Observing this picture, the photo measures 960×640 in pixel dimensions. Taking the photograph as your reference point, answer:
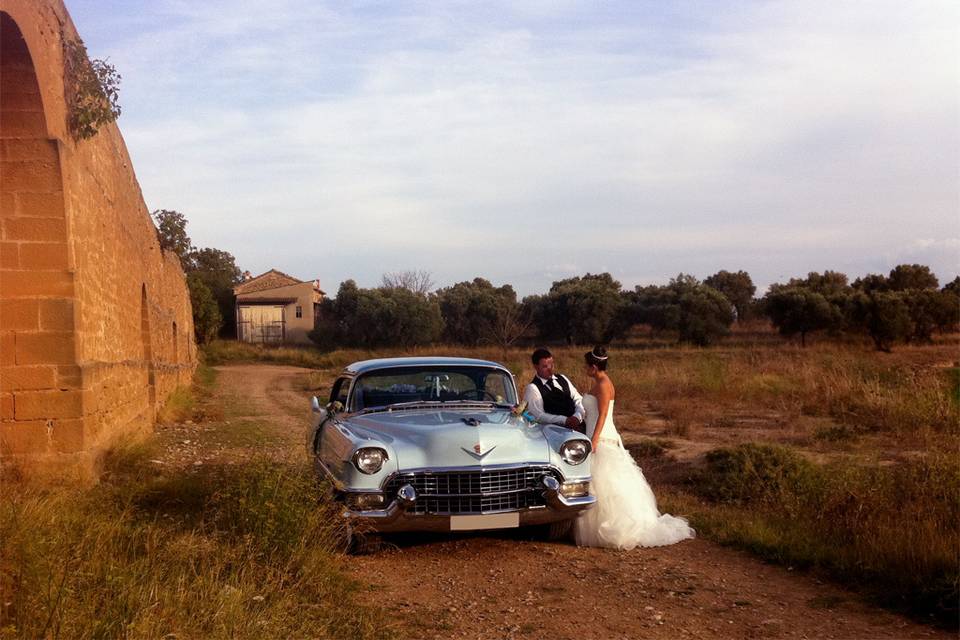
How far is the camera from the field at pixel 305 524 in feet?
14.1

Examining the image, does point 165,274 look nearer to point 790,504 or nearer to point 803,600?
point 790,504

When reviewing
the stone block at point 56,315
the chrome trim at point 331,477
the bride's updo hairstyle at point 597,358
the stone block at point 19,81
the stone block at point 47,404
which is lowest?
the chrome trim at point 331,477

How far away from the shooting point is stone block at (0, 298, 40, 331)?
25.6 feet

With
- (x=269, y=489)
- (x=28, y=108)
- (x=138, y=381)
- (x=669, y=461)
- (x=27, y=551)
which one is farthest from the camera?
(x=138, y=381)

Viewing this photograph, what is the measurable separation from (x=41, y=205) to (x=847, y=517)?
25.3 ft

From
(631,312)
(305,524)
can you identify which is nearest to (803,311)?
(631,312)

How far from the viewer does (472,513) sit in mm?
6234

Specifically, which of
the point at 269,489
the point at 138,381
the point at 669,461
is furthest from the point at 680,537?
the point at 138,381

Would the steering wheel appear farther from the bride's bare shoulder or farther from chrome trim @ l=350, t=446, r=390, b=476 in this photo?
chrome trim @ l=350, t=446, r=390, b=476

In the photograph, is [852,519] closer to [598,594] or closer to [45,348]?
[598,594]

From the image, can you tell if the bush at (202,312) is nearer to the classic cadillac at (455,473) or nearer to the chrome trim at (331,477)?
the chrome trim at (331,477)

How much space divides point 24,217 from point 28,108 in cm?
99

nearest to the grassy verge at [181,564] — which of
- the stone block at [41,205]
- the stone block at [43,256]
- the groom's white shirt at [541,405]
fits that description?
the stone block at [43,256]

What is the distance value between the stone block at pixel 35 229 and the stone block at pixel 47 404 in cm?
132
